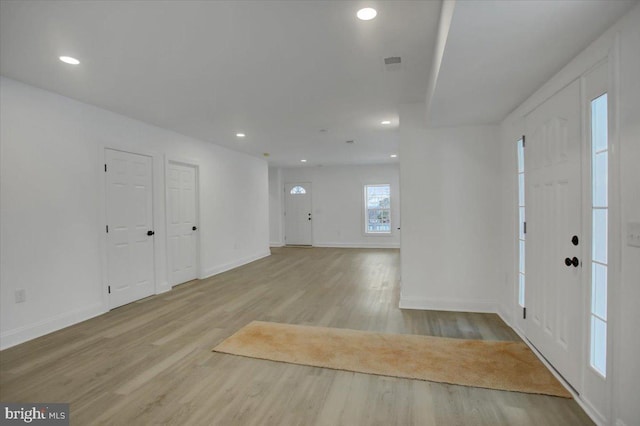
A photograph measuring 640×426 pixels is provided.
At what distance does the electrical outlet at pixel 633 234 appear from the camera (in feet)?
5.15

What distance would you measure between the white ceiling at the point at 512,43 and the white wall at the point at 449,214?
3.20ft

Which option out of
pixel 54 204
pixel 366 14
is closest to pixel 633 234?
pixel 366 14

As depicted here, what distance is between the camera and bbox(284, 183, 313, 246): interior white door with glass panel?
34.8ft

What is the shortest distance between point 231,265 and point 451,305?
455 cm

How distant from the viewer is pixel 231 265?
274 inches

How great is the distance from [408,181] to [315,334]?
211 cm

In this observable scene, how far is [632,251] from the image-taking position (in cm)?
161

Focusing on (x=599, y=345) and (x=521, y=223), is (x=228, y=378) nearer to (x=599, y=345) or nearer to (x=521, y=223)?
(x=599, y=345)

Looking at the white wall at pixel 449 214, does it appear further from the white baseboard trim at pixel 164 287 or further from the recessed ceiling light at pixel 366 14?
the white baseboard trim at pixel 164 287

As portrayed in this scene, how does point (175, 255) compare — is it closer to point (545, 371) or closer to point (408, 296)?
point (408, 296)

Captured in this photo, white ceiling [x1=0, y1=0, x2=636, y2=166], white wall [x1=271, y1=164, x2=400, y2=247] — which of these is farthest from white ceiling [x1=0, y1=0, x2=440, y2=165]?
white wall [x1=271, y1=164, x2=400, y2=247]

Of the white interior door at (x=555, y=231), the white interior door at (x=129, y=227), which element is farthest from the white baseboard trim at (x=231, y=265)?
the white interior door at (x=555, y=231)

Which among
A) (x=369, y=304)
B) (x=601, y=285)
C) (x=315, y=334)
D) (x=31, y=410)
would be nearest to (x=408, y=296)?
(x=369, y=304)

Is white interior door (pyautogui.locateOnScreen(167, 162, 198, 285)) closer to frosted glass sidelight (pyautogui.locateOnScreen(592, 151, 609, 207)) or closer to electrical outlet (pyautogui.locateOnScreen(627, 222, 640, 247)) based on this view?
frosted glass sidelight (pyautogui.locateOnScreen(592, 151, 609, 207))
